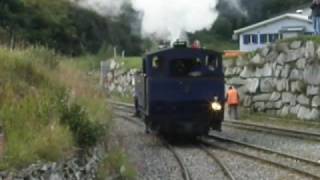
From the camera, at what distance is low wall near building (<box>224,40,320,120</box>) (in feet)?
92.7

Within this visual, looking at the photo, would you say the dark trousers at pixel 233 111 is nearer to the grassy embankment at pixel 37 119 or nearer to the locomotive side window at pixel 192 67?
the locomotive side window at pixel 192 67

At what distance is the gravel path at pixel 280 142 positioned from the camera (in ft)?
60.2

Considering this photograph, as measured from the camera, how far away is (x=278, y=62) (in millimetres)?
31516

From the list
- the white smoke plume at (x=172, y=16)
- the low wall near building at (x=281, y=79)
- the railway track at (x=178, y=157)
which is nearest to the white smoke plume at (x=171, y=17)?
the white smoke plume at (x=172, y=16)

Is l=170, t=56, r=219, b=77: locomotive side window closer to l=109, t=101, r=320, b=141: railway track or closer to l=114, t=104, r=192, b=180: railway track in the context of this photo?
l=114, t=104, r=192, b=180: railway track

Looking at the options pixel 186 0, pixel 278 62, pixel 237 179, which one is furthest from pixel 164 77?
pixel 186 0

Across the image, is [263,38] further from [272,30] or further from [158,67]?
[158,67]

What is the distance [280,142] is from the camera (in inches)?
824

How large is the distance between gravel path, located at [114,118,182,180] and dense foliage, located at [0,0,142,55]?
8460mm

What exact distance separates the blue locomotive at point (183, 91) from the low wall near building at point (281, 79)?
7.54 m

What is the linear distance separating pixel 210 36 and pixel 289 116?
21.7 m

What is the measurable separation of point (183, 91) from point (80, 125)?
29.8 ft

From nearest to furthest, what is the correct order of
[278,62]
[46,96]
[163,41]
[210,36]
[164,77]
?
1. [46,96]
2. [164,77]
3. [278,62]
4. [163,41]
5. [210,36]

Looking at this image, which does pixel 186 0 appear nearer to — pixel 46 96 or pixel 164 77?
pixel 164 77
